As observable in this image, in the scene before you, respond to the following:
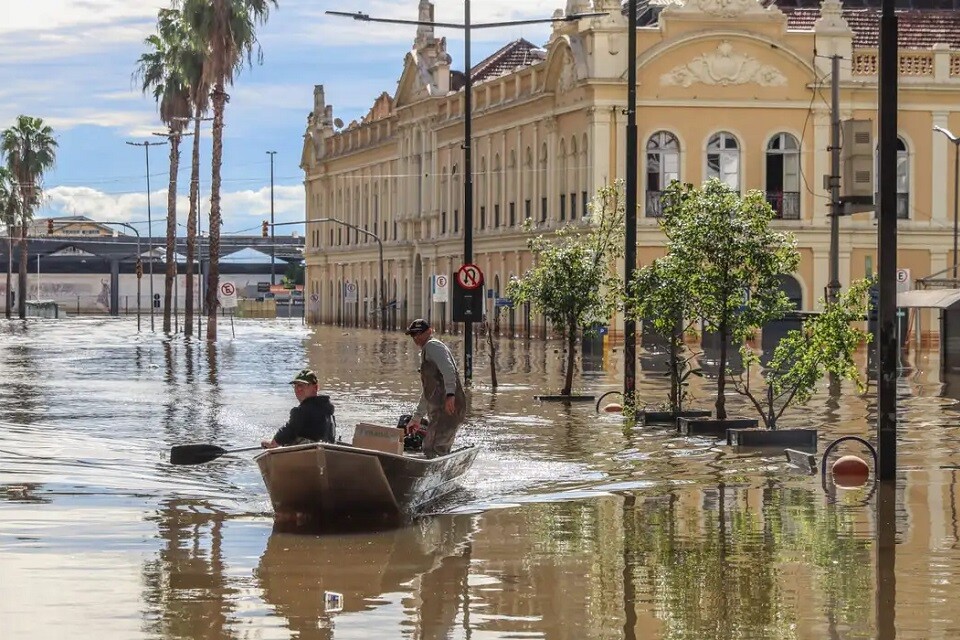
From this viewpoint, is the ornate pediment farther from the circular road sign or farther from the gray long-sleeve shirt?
the gray long-sleeve shirt

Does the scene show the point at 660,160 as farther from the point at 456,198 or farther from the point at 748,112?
the point at 456,198

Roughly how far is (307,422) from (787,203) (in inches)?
2137

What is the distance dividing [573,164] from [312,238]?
53.1m

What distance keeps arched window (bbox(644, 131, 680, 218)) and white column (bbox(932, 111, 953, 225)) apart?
362 inches

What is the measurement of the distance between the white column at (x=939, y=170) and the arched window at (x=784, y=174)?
4959 millimetres

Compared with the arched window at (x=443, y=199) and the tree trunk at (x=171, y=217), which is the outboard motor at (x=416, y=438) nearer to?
the tree trunk at (x=171, y=217)

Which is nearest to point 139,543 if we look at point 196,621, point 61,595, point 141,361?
point 61,595

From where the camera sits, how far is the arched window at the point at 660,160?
68.6m

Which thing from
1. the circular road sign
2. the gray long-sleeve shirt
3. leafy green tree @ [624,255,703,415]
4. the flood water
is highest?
the circular road sign

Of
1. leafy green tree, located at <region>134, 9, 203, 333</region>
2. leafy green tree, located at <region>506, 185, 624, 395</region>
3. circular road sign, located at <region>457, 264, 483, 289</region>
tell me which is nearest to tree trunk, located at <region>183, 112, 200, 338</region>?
leafy green tree, located at <region>134, 9, 203, 333</region>

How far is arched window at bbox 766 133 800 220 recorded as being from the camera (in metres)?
68.9

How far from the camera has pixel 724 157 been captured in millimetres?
69062

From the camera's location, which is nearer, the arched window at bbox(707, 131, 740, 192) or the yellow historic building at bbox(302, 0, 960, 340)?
the yellow historic building at bbox(302, 0, 960, 340)

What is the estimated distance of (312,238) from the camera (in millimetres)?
122062
